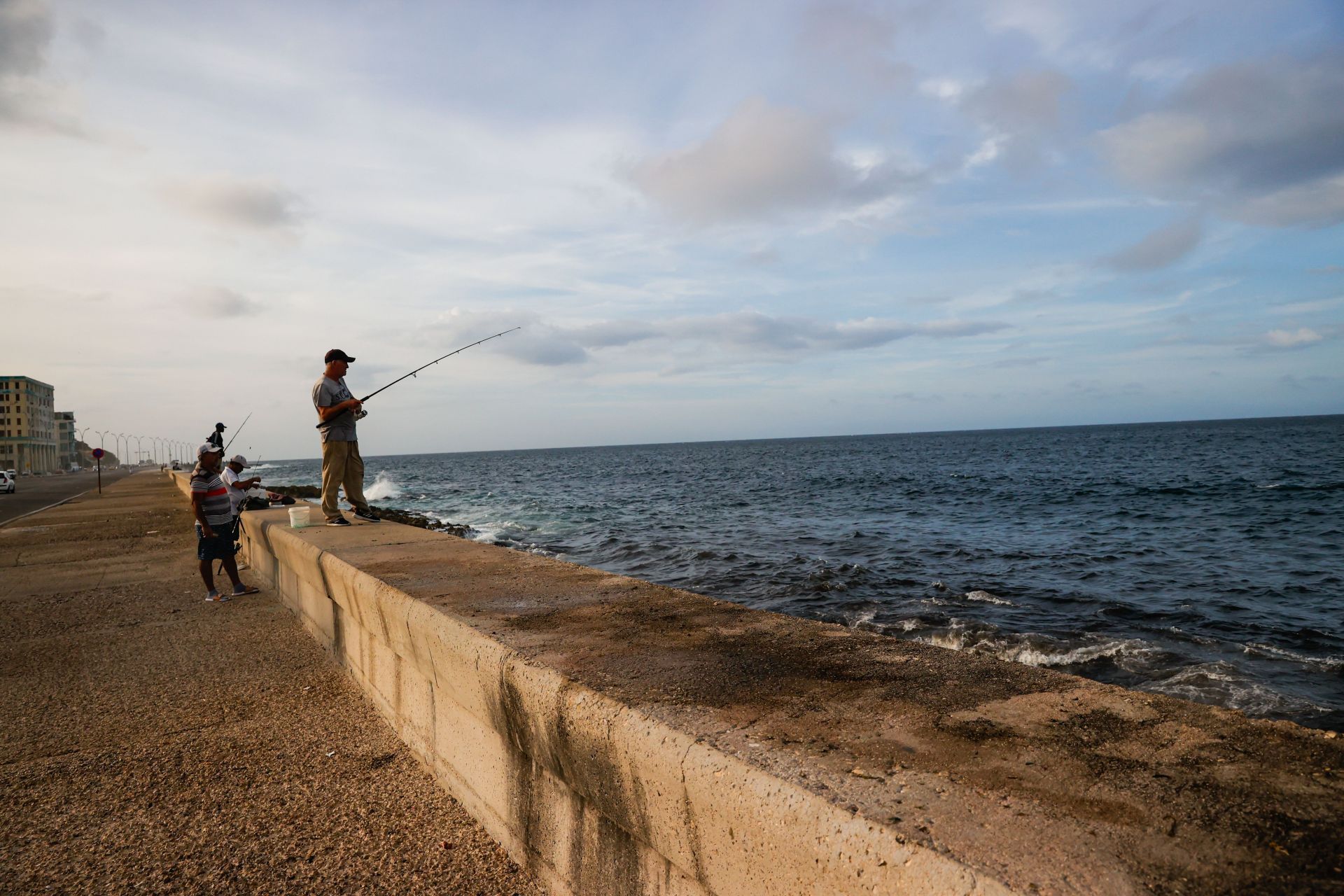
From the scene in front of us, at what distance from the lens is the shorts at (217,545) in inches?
281

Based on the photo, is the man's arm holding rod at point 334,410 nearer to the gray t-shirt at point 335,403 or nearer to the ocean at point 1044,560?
the gray t-shirt at point 335,403

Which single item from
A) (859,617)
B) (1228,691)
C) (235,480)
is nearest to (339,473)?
(235,480)

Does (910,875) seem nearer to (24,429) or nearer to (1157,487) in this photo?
(1157,487)

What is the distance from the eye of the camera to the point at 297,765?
336 cm

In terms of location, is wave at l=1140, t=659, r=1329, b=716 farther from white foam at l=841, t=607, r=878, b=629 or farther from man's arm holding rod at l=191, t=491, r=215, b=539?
man's arm holding rod at l=191, t=491, r=215, b=539

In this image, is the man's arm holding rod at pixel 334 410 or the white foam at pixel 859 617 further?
the white foam at pixel 859 617

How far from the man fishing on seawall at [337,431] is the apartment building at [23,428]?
391 feet

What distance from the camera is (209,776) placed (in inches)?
128

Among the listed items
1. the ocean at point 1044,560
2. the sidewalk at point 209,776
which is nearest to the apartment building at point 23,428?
the ocean at point 1044,560

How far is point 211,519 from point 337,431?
1.56 metres

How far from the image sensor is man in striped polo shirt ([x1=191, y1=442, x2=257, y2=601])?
7.12 meters

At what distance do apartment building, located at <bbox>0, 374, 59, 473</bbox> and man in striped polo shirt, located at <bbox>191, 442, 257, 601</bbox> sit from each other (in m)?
118

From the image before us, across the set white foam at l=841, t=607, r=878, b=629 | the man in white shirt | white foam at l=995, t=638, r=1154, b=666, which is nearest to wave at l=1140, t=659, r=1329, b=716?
white foam at l=995, t=638, r=1154, b=666

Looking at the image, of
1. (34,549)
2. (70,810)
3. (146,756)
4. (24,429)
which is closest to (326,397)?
(146,756)
